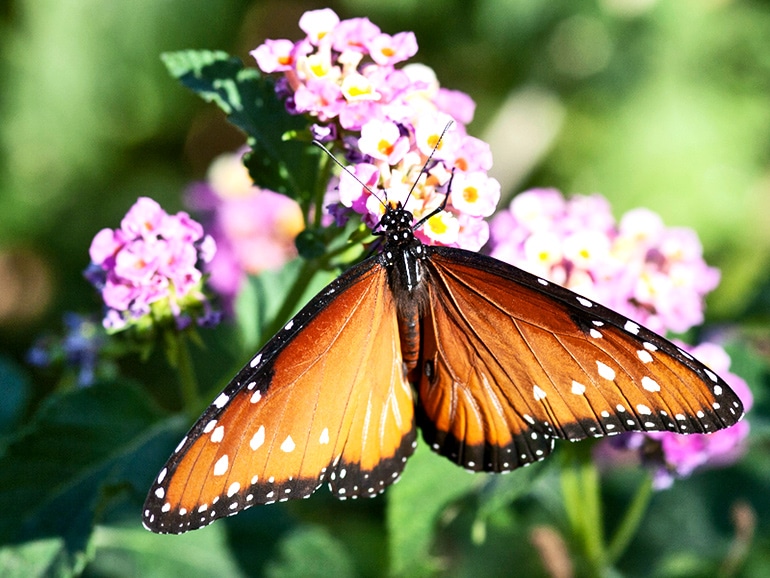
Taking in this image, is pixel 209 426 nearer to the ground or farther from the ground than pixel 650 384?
nearer to the ground

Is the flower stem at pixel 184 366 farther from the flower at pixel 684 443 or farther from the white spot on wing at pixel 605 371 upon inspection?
the flower at pixel 684 443

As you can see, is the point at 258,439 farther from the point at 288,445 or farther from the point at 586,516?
the point at 586,516

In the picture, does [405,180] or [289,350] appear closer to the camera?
[289,350]

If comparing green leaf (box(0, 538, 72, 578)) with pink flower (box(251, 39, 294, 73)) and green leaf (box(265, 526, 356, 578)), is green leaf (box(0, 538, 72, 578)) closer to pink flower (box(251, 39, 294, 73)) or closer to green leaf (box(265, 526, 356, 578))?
green leaf (box(265, 526, 356, 578))

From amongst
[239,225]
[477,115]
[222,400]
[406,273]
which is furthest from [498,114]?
[222,400]

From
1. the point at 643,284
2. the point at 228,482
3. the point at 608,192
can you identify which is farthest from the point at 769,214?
the point at 228,482

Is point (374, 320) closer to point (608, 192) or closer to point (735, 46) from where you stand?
point (608, 192)

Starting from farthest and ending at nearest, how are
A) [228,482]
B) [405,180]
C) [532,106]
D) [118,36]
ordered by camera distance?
1. [532,106]
2. [118,36]
3. [405,180]
4. [228,482]
